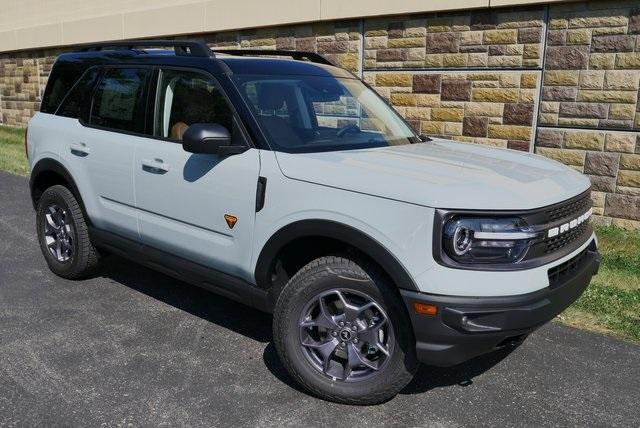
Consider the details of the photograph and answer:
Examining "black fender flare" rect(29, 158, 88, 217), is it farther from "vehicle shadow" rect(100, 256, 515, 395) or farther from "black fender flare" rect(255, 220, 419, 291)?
"black fender flare" rect(255, 220, 419, 291)

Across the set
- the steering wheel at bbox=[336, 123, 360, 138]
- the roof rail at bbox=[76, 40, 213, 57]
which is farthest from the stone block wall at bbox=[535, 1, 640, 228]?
the roof rail at bbox=[76, 40, 213, 57]

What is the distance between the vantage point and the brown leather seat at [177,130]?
405cm

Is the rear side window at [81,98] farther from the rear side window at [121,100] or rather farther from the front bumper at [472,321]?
the front bumper at [472,321]

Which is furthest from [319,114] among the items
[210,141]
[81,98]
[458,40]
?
[458,40]

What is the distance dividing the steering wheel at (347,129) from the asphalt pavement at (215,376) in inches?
56.8

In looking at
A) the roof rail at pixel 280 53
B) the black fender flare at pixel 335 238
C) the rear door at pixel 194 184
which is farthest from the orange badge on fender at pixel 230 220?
the roof rail at pixel 280 53

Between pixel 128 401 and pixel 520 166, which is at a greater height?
pixel 520 166

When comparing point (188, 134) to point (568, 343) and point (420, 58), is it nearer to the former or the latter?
point (568, 343)

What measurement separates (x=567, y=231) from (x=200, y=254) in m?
2.17

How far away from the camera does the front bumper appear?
2812mm

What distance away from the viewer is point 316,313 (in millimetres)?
3352

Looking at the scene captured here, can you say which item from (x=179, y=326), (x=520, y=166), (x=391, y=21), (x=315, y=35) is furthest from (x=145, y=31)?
(x=520, y=166)

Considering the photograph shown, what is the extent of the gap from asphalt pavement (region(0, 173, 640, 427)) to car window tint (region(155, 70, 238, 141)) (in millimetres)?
1380

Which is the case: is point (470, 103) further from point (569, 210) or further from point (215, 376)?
point (215, 376)
